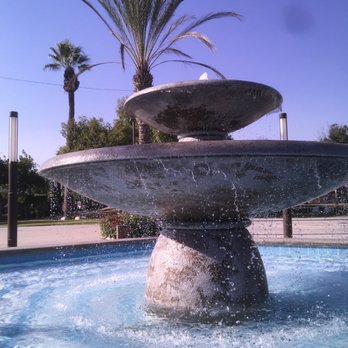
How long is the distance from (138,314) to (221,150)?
1686 mm

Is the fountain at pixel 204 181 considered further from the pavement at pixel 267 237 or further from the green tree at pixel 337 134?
the green tree at pixel 337 134

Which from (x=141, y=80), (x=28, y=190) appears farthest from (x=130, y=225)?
(x=28, y=190)

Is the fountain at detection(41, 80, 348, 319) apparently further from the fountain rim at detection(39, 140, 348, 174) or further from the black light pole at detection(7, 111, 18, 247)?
the black light pole at detection(7, 111, 18, 247)

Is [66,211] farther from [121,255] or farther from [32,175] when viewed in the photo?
[121,255]

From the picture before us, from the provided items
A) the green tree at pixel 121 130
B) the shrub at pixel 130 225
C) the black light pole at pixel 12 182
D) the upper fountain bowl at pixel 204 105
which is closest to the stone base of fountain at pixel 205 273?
the upper fountain bowl at pixel 204 105

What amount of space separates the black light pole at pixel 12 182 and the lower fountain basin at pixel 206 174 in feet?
15.7

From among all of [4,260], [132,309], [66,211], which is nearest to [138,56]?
[4,260]

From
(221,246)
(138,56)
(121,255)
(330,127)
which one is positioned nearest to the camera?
(221,246)

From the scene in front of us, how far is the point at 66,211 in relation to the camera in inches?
1022

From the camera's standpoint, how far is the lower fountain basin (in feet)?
8.96

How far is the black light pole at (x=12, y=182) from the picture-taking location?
7887 millimetres

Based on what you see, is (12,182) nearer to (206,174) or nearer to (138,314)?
(138,314)

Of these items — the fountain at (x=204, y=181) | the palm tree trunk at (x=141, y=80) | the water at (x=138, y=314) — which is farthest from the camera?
the palm tree trunk at (x=141, y=80)

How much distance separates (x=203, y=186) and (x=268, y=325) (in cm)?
113
